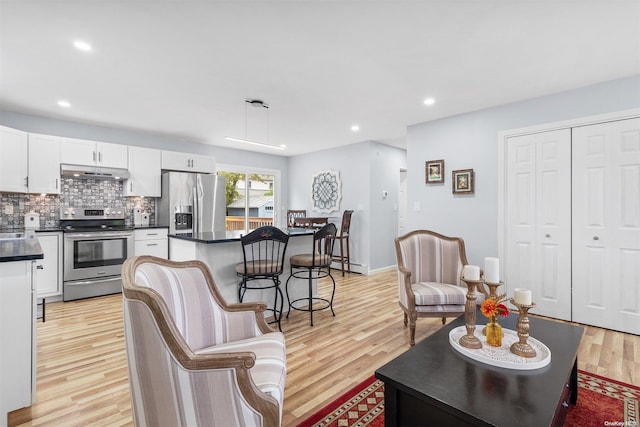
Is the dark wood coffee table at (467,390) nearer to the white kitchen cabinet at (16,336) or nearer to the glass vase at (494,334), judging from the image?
the glass vase at (494,334)

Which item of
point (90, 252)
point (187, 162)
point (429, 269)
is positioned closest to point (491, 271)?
point (429, 269)

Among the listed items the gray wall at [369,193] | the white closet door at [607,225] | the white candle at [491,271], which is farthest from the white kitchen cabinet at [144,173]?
the white closet door at [607,225]

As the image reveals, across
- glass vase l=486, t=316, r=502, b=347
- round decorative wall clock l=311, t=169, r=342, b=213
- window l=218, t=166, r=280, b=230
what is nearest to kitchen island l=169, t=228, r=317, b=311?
glass vase l=486, t=316, r=502, b=347

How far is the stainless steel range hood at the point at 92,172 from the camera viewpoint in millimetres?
4215

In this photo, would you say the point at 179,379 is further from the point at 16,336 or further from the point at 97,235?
the point at 97,235

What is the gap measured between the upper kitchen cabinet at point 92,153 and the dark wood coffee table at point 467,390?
4.85 meters

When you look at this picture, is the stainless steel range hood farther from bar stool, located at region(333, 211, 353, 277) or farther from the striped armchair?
the striped armchair

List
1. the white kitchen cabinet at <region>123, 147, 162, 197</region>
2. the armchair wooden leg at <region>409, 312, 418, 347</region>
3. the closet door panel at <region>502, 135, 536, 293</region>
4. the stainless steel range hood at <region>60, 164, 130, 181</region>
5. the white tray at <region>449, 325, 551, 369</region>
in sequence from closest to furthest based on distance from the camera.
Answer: the white tray at <region>449, 325, 551, 369</region>, the armchair wooden leg at <region>409, 312, 418, 347</region>, the closet door panel at <region>502, 135, 536, 293</region>, the stainless steel range hood at <region>60, 164, 130, 181</region>, the white kitchen cabinet at <region>123, 147, 162, 197</region>

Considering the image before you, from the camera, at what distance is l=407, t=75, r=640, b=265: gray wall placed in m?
3.16

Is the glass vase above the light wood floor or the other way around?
above

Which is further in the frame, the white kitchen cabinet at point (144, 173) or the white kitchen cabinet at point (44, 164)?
the white kitchen cabinet at point (144, 173)

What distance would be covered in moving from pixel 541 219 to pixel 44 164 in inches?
244

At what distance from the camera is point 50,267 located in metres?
3.92

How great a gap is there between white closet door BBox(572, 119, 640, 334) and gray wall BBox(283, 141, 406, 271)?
301 cm
